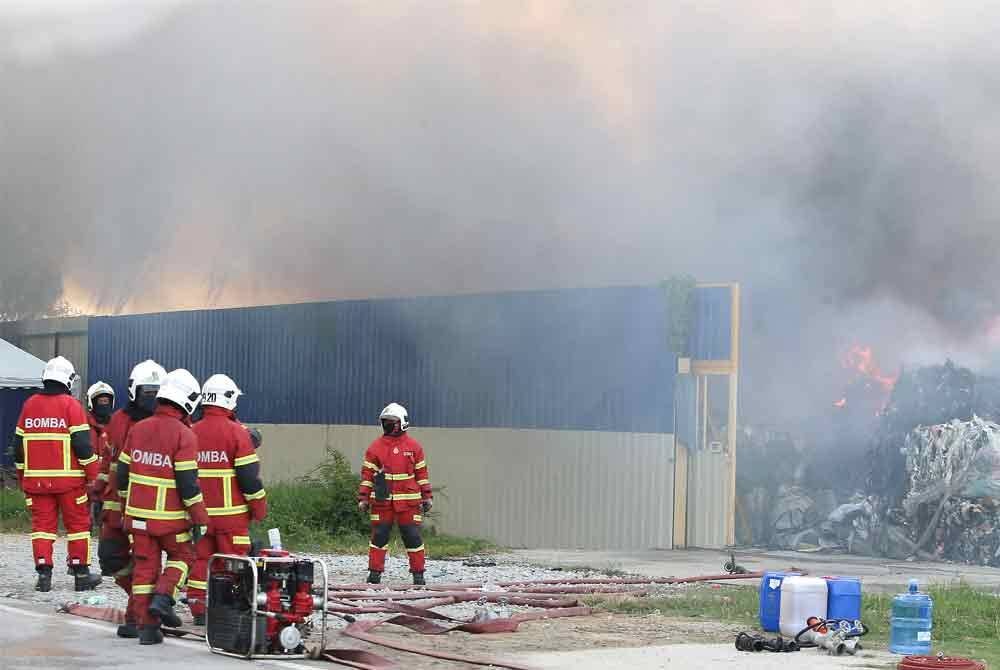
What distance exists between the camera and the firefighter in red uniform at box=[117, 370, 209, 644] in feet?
32.2

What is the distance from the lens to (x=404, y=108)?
26969 mm

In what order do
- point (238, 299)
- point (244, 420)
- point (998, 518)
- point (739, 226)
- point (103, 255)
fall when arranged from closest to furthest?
1. point (998, 518)
2. point (739, 226)
3. point (244, 420)
4. point (238, 299)
5. point (103, 255)

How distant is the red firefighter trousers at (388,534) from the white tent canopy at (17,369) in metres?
14.0

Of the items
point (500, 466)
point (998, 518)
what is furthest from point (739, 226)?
point (998, 518)

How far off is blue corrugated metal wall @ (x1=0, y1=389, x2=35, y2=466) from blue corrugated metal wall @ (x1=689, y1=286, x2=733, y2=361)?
1552 cm

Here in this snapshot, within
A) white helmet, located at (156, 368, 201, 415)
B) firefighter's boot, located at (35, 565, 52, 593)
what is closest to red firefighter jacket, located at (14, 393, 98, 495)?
firefighter's boot, located at (35, 565, 52, 593)

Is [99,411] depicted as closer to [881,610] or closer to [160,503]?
[160,503]

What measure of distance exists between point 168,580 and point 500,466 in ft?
40.5

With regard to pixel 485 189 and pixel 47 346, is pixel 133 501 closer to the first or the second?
pixel 485 189

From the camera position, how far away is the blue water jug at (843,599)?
417 inches

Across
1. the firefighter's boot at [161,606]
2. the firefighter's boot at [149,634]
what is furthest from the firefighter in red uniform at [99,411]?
the firefighter's boot at [149,634]

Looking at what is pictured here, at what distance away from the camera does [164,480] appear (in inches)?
388

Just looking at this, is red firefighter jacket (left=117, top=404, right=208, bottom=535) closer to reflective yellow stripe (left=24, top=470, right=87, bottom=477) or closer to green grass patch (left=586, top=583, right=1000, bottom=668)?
reflective yellow stripe (left=24, top=470, right=87, bottom=477)

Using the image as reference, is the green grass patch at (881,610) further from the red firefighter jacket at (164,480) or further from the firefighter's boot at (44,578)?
the firefighter's boot at (44,578)
